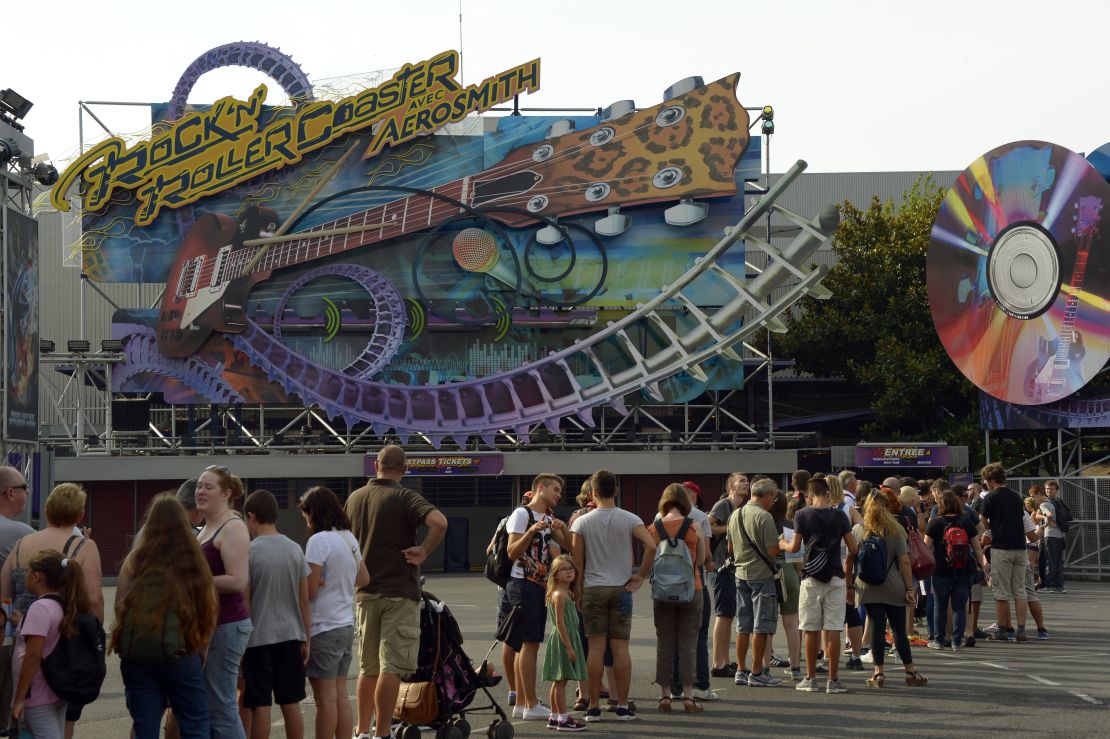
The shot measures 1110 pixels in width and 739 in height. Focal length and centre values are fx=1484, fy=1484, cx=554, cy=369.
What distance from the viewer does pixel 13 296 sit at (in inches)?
696

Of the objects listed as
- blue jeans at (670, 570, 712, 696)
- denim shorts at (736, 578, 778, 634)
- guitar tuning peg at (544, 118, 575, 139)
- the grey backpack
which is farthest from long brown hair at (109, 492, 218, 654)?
guitar tuning peg at (544, 118, 575, 139)

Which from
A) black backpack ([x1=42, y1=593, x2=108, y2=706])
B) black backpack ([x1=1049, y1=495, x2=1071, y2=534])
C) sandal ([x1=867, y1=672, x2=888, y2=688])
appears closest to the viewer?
black backpack ([x1=42, y1=593, x2=108, y2=706])

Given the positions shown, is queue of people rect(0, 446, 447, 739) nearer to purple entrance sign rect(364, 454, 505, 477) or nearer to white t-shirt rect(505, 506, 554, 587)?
white t-shirt rect(505, 506, 554, 587)

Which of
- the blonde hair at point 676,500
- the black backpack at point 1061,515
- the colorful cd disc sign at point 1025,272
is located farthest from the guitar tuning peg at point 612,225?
the blonde hair at point 676,500

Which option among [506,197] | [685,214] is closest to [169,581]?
[506,197]

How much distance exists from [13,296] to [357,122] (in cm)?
1642

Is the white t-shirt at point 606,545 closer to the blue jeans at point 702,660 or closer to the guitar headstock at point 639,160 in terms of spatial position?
the blue jeans at point 702,660

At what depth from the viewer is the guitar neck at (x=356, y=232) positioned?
3272 cm

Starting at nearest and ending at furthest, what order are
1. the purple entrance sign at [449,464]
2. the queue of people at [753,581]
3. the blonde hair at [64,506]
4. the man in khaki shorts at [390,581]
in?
the blonde hair at [64,506] → the man in khaki shorts at [390,581] → the queue of people at [753,581] → the purple entrance sign at [449,464]

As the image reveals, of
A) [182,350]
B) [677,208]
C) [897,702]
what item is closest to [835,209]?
[677,208]

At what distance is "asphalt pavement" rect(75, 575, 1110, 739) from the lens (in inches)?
426

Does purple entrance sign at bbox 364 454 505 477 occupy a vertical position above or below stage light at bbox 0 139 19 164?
below

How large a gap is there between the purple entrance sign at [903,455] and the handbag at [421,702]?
2202 centimetres

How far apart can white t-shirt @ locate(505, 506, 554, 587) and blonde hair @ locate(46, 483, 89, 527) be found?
3.76 metres
